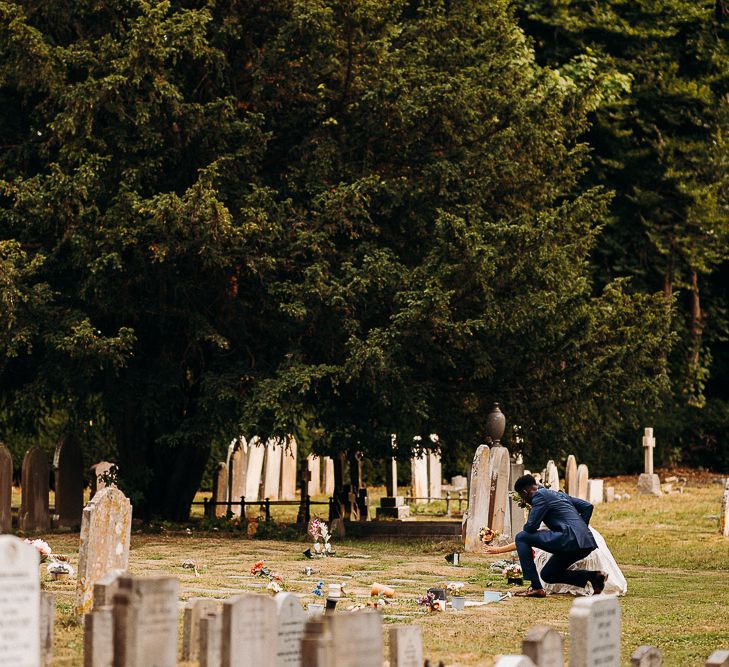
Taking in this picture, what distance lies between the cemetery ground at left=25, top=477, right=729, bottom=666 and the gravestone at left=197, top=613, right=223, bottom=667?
1.43 meters

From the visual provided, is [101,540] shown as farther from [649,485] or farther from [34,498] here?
[649,485]

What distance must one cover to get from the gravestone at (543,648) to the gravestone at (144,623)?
6.07ft

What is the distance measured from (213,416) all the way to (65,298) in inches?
114

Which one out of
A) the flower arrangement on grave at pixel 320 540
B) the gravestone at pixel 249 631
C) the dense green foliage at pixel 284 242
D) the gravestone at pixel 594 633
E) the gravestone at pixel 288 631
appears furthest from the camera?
the dense green foliage at pixel 284 242

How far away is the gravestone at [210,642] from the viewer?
7.62 m

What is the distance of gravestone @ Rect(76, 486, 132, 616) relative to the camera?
37.3ft

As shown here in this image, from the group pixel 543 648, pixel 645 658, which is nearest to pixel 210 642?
pixel 543 648

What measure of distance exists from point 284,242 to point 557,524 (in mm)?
8626

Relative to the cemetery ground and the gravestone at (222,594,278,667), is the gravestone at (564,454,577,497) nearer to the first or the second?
the cemetery ground

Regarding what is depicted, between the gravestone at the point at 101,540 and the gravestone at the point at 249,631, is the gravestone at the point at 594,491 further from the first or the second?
the gravestone at the point at 249,631

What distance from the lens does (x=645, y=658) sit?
795 centimetres

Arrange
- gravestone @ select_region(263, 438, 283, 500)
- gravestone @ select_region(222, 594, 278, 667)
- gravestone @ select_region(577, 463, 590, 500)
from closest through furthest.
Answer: gravestone @ select_region(222, 594, 278, 667)
gravestone @ select_region(577, 463, 590, 500)
gravestone @ select_region(263, 438, 283, 500)

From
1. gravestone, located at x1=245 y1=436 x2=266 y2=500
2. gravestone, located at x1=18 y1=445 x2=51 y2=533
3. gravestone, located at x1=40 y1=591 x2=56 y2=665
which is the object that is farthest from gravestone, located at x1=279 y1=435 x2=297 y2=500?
gravestone, located at x1=40 y1=591 x2=56 y2=665

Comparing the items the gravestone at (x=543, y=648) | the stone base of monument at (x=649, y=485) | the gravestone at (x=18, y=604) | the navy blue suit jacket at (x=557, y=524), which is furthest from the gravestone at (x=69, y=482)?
the stone base of monument at (x=649, y=485)
